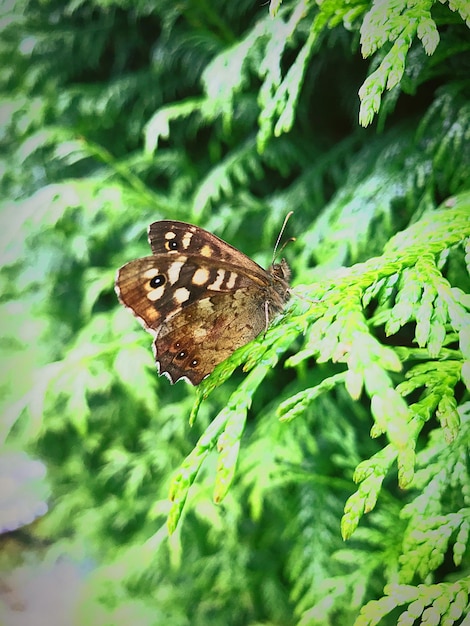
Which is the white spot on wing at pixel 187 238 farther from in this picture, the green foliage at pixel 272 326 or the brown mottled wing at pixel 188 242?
the green foliage at pixel 272 326

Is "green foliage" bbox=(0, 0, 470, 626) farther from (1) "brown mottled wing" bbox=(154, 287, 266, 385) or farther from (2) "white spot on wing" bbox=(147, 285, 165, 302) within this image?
(2) "white spot on wing" bbox=(147, 285, 165, 302)

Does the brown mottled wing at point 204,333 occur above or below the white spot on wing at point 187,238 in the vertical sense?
below

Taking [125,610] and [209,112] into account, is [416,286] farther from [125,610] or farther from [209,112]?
[125,610]

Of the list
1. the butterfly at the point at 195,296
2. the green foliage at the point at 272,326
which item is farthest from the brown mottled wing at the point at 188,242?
the green foliage at the point at 272,326

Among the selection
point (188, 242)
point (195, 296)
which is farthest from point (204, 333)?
point (188, 242)

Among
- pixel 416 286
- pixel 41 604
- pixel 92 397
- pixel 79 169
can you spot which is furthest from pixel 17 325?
pixel 416 286

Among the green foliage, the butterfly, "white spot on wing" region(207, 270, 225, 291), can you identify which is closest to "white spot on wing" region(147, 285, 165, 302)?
the butterfly
